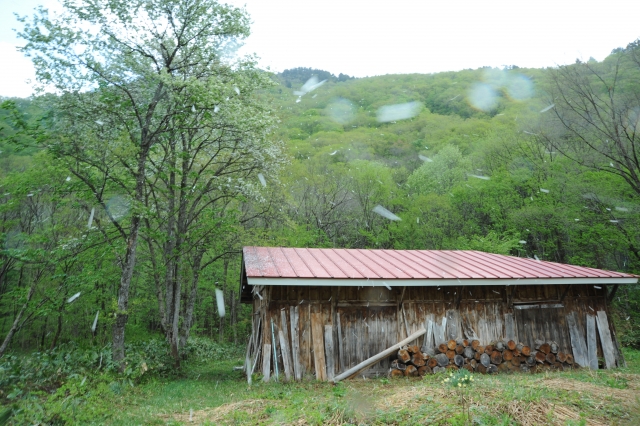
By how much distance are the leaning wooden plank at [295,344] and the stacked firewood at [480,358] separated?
2347mm

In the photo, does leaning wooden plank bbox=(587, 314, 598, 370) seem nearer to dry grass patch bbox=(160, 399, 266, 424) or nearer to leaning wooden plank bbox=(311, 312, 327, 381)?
leaning wooden plank bbox=(311, 312, 327, 381)

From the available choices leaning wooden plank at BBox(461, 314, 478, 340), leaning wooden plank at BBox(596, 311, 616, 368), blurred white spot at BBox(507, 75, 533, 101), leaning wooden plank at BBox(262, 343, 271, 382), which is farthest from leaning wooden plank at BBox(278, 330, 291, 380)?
blurred white spot at BBox(507, 75, 533, 101)

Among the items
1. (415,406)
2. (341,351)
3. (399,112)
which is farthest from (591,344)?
(399,112)

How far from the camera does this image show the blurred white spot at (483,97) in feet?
143

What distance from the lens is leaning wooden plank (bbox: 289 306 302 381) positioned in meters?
9.80

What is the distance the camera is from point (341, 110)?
1965 inches

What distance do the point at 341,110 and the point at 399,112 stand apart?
7241 mm

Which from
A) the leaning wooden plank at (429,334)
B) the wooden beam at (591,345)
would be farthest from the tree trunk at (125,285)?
the wooden beam at (591,345)

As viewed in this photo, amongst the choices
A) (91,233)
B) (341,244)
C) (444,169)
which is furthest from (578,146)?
(91,233)

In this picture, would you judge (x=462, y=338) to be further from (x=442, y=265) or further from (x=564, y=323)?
(x=564, y=323)

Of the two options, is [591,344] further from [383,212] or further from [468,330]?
[383,212]

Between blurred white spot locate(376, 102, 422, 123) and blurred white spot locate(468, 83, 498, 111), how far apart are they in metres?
5.96

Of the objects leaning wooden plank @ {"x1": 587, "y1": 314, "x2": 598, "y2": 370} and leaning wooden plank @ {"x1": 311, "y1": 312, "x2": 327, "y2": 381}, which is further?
leaning wooden plank @ {"x1": 587, "y1": 314, "x2": 598, "y2": 370}

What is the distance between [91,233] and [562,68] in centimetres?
2044
